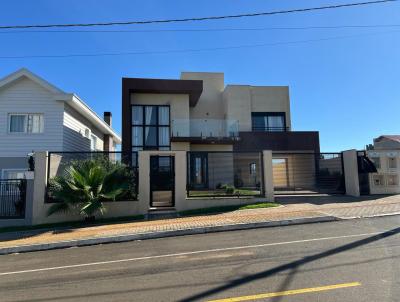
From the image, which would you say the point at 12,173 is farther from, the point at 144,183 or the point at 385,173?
the point at 385,173

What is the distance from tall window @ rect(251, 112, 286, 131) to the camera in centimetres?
2823

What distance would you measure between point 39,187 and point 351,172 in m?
14.2

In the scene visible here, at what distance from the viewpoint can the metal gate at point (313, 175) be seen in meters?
17.8

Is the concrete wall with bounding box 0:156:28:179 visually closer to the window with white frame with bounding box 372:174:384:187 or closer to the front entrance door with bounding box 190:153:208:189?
the front entrance door with bounding box 190:153:208:189

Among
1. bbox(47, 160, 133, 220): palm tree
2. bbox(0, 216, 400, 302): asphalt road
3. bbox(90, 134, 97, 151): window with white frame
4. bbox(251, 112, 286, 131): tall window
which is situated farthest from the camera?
bbox(251, 112, 286, 131): tall window

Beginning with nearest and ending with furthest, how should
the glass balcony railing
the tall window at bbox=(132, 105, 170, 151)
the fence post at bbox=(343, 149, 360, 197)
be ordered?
the fence post at bbox=(343, 149, 360, 197), the glass balcony railing, the tall window at bbox=(132, 105, 170, 151)

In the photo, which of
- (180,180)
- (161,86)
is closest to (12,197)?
(180,180)

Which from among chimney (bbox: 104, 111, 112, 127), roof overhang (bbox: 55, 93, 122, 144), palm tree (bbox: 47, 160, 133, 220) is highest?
chimney (bbox: 104, 111, 112, 127)

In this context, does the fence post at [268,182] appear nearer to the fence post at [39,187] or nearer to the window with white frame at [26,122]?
the fence post at [39,187]

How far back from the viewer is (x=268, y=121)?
28.4m

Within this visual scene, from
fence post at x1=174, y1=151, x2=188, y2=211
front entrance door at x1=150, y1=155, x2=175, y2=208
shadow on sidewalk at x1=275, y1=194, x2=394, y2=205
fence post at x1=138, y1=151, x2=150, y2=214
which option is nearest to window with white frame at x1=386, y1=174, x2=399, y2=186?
shadow on sidewalk at x1=275, y1=194, x2=394, y2=205

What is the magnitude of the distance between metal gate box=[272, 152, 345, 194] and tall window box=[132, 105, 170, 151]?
27.0ft

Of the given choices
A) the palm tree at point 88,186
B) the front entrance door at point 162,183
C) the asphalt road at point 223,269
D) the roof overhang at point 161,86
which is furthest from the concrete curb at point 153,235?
the roof overhang at point 161,86

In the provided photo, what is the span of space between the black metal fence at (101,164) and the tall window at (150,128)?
24.6ft
